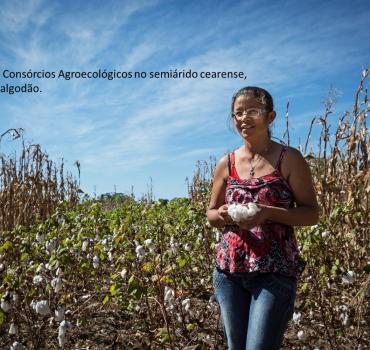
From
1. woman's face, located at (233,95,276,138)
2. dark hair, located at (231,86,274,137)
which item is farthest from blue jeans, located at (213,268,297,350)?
dark hair, located at (231,86,274,137)

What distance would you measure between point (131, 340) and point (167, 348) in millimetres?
360

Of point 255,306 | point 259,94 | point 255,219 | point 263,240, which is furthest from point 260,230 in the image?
point 259,94

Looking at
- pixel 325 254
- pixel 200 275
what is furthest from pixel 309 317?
pixel 200 275

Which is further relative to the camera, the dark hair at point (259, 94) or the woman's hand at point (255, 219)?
the dark hair at point (259, 94)

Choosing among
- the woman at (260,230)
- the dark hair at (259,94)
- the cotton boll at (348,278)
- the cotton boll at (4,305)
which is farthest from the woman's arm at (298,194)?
the cotton boll at (4,305)

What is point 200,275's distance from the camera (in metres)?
5.12

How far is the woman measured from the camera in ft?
6.49

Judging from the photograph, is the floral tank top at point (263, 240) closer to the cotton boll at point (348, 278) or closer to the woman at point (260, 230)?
the woman at point (260, 230)

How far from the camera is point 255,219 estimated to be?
1903 millimetres

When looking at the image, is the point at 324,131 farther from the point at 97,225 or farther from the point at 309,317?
the point at 97,225

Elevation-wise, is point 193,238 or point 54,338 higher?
point 193,238

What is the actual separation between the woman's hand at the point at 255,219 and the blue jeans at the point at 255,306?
0.79 feet

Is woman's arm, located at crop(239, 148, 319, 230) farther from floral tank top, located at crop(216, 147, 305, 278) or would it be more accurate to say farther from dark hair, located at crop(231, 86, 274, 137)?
dark hair, located at crop(231, 86, 274, 137)

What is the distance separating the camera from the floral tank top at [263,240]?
2018 mm
